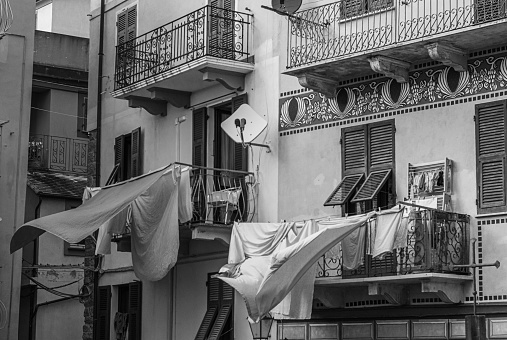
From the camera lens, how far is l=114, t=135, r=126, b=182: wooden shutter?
1082 inches

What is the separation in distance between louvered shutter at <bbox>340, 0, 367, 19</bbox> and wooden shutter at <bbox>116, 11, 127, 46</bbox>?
25.9 ft

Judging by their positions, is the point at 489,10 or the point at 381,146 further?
the point at 381,146

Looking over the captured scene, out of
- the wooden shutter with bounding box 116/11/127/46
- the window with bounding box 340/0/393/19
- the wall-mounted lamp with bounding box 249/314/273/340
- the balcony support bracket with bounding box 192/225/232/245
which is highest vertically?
the wooden shutter with bounding box 116/11/127/46

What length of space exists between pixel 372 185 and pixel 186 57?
19.6 ft

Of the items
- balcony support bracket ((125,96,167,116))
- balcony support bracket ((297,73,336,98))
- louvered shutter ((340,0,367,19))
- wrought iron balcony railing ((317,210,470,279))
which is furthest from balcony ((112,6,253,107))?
wrought iron balcony railing ((317,210,470,279))

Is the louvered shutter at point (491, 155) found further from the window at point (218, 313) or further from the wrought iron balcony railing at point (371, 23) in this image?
the window at point (218, 313)

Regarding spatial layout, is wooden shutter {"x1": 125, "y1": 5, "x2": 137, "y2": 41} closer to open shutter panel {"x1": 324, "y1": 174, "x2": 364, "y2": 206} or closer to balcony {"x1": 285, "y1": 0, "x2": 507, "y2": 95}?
balcony {"x1": 285, "y1": 0, "x2": 507, "y2": 95}

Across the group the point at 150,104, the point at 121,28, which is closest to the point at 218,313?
the point at 150,104

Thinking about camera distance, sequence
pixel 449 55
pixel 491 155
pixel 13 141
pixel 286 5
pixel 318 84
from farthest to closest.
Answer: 1. pixel 13 141
2. pixel 286 5
3. pixel 318 84
4. pixel 449 55
5. pixel 491 155

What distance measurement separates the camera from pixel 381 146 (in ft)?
67.6

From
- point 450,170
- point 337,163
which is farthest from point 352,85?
point 450,170

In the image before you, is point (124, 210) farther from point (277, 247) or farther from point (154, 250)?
point (277, 247)

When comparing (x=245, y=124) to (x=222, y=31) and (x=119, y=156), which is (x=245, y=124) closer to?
(x=222, y=31)

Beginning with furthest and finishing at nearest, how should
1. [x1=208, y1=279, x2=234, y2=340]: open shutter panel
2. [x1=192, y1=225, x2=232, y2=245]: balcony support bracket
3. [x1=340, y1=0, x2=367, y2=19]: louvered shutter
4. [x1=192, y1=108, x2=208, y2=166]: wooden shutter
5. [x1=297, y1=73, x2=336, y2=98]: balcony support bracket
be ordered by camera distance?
[x1=192, y1=108, x2=208, y2=166]: wooden shutter, [x1=208, y1=279, x2=234, y2=340]: open shutter panel, [x1=192, y1=225, x2=232, y2=245]: balcony support bracket, [x1=297, y1=73, x2=336, y2=98]: balcony support bracket, [x1=340, y1=0, x2=367, y2=19]: louvered shutter
